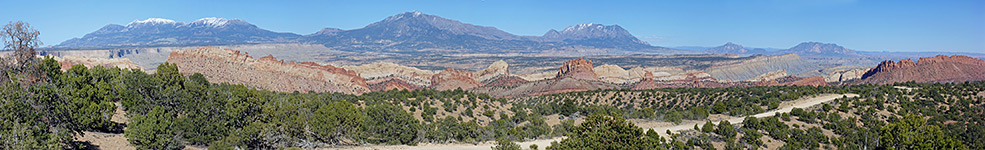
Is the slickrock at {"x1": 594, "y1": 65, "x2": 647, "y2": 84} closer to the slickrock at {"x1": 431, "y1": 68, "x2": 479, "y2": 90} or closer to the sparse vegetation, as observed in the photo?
the slickrock at {"x1": 431, "y1": 68, "x2": 479, "y2": 90}

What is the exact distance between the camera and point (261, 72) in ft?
286

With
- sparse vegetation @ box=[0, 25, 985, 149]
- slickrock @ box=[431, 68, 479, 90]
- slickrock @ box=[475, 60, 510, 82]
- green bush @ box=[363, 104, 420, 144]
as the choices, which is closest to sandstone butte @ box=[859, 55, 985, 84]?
slickrock @ box=[475, 60, 510, 82]

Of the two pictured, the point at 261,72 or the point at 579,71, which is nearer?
the point at 261,72

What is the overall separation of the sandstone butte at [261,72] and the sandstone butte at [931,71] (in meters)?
98.7

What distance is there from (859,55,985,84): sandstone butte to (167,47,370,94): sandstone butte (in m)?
98.7

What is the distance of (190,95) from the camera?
3002 cm

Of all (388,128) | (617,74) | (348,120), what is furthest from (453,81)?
(348,120)

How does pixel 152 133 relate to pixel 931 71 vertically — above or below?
above

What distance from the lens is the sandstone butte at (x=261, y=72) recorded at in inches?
3152

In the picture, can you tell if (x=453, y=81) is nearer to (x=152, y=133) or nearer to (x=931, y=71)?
(x=152, y=133)

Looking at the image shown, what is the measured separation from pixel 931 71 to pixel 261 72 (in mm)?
124991

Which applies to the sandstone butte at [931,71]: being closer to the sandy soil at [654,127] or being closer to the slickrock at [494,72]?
the slickrock at [494,72]

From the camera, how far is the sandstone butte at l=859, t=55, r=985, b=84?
368ft

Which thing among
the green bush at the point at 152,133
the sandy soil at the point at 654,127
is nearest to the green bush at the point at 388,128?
the sandy soil at the point at 654,127
